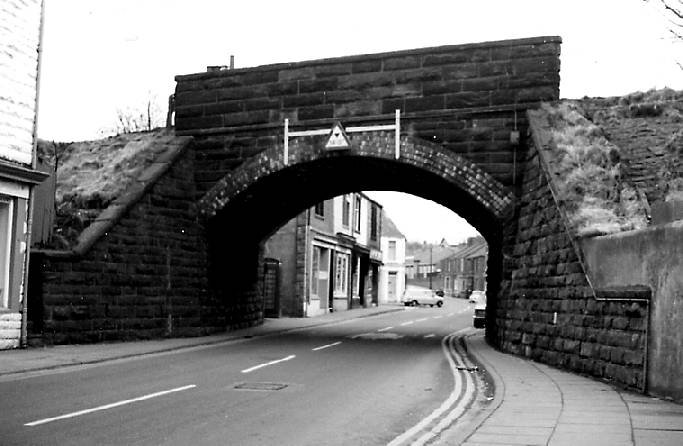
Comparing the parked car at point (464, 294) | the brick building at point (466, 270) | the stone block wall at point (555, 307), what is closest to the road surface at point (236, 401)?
the stone block wall at point (555, 307)

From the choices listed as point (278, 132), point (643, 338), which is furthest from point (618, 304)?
point (278, 132)

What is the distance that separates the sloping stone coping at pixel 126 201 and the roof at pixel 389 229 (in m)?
54.8

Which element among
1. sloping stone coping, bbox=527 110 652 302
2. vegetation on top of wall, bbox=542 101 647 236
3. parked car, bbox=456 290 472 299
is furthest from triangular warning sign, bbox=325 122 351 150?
parked car, bbox=456 290 472 299

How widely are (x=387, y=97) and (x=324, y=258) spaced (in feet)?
71.0

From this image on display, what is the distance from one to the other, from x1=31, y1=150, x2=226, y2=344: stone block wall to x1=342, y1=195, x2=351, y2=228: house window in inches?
875

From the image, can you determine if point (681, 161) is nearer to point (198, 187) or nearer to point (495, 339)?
point (495, 339)

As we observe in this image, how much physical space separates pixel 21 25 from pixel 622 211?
43.3 feet

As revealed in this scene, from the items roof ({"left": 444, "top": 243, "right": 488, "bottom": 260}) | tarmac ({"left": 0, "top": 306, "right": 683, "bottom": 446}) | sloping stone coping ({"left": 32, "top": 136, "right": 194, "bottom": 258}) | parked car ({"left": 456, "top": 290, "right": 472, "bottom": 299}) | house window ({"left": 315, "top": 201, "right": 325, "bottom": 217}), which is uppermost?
roof ({"left": 444, "top": 243, "right": 488, "bottom": 260})

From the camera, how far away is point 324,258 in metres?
40.2

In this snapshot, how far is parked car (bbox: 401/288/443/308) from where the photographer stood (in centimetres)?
6444

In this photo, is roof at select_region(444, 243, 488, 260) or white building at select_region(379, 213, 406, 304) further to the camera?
roof at select_region(444, 243, 488, 260)

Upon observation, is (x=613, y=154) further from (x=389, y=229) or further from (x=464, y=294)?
(x=464, y=294)

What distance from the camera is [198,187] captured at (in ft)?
69.8

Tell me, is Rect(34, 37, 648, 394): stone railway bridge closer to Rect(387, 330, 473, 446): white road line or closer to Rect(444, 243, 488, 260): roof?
Rect(387, 330, 473, 446): white road line
